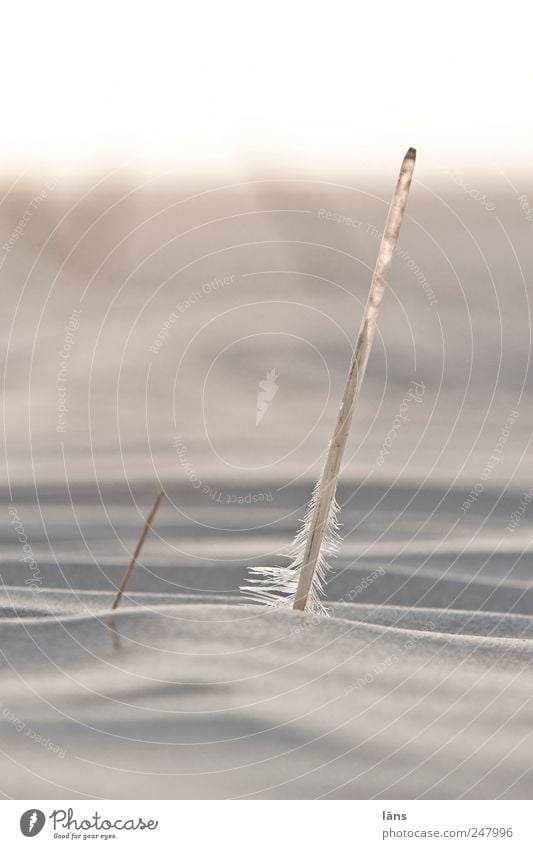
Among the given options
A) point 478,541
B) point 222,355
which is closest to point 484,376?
point 478,541

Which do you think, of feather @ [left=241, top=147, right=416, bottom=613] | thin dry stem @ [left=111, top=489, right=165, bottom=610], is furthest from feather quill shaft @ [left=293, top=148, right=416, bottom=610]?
thin dry stem @ [left=111, top=489, right=165, bottom=610]

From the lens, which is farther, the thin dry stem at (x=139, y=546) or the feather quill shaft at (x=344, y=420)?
the thin dry stem at (x=139, y=546)
